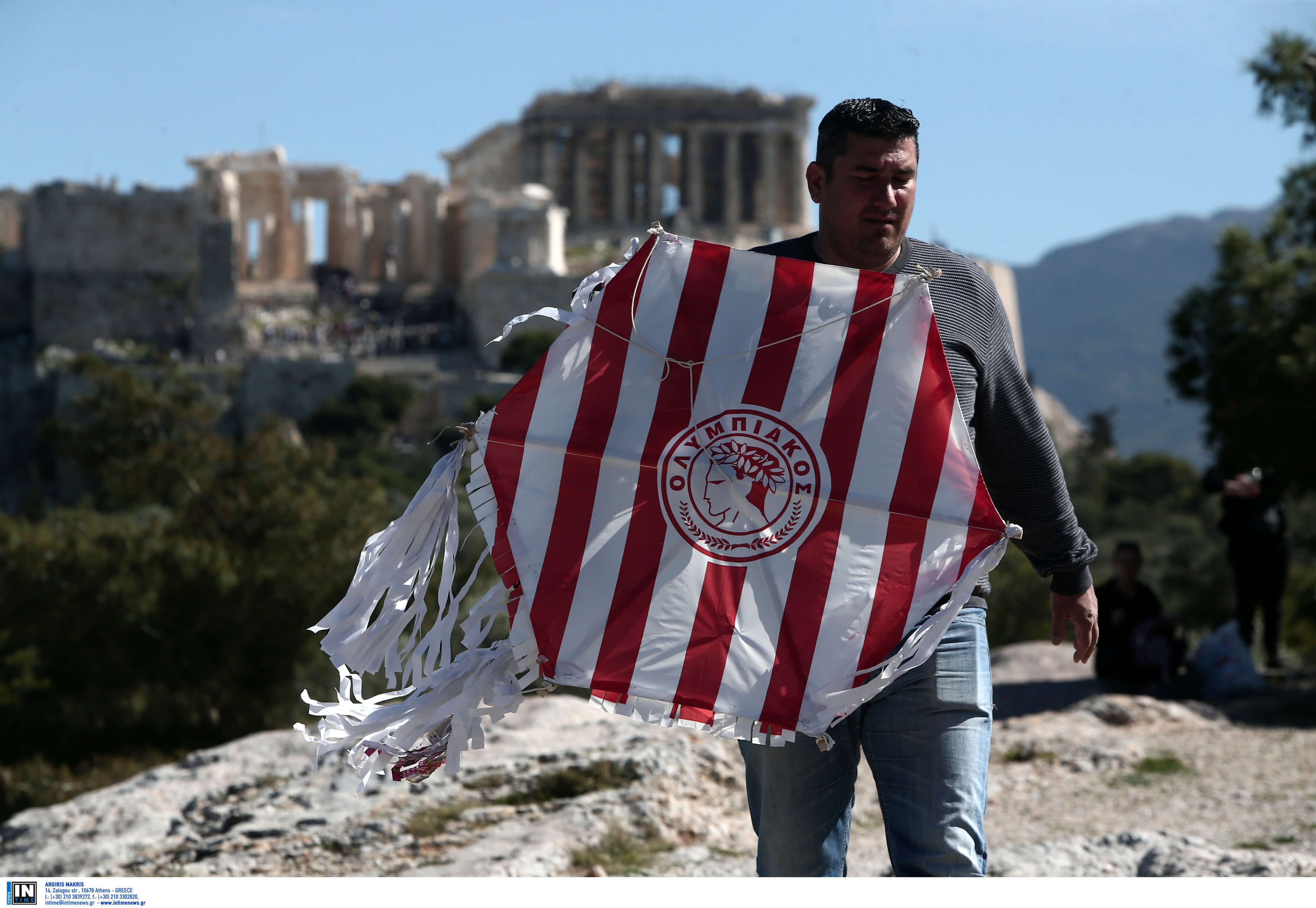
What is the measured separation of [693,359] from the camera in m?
2.88

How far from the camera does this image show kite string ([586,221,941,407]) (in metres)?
2.85

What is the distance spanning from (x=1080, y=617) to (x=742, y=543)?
25.9 inches

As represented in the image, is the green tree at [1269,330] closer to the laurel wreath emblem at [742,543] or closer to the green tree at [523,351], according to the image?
the laurel wreath emblem at [742,543]

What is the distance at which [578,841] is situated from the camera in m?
4.70

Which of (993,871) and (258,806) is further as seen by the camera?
(258,806)

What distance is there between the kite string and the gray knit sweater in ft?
0.21

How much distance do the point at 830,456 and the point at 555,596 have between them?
0.54m

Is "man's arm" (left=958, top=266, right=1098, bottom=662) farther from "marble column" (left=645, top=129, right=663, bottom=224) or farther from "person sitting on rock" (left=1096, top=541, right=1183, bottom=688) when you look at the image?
"marble column" (left=645, top=129, right=663, bottom=224)

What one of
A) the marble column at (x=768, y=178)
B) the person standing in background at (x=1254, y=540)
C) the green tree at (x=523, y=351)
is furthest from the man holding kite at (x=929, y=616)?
the marble column at (x=768, y=178)
